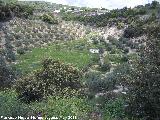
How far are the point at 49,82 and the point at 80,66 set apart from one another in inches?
443

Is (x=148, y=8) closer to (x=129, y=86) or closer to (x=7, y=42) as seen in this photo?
(x=7, y=42)

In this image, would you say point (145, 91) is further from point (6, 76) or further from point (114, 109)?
point (6, 76)

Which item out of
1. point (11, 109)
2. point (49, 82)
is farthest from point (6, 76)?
point (11, 109)

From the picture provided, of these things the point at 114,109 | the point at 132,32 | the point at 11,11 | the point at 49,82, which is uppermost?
the point at 114,109

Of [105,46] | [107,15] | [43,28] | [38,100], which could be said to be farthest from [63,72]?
[107,15]

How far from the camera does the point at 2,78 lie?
3603 cm

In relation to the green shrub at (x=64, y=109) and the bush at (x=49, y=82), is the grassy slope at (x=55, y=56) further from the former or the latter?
the green shrub at (x=64, y=109)

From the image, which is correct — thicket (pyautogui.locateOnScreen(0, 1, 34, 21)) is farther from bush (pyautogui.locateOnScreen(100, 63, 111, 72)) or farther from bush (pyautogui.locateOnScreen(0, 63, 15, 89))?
bush (pyautogui.locateOnScreen(0, 63, 15, 89))

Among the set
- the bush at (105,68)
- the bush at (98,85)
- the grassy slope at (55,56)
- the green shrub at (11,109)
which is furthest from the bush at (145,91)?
the grassy slope at (55,56)

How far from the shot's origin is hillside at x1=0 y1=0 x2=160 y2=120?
990 inches

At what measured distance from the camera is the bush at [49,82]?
30297 millimetres

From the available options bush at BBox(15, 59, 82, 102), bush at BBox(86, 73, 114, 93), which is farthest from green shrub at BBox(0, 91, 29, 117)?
bush at BBox(86, 73, 114, 93)

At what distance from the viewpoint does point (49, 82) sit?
3144 cm

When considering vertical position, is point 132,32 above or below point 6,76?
below
